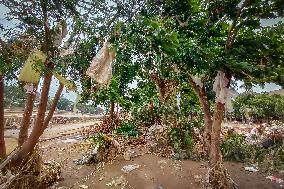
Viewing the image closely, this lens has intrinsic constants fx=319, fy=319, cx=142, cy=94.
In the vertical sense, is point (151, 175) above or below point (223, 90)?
below

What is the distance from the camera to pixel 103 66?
6.09 meters

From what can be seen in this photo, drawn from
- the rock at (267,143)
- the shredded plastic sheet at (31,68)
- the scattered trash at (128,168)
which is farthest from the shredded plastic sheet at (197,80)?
the rock at (267,143)

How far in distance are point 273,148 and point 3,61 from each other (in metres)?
9.79

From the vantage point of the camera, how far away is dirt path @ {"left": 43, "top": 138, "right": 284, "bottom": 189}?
8453mm

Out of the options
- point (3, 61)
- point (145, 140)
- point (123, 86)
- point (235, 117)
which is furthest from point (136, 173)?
point (235, 117)

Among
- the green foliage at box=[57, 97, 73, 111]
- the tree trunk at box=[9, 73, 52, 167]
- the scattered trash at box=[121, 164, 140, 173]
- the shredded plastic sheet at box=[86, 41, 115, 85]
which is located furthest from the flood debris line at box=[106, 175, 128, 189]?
the green foliage at box=[57, 97, 73, 111]

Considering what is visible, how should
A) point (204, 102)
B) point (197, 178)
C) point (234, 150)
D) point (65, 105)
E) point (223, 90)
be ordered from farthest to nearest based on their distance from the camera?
1. point (65, 105)
2. point (234, 150)
3. point (197, 178)
4. point (204, 102)
5. point (223, 90)

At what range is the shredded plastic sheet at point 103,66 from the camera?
6016mm

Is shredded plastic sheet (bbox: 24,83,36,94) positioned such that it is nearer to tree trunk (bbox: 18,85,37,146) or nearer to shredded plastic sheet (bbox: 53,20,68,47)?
tree trunk (bbox: 18,85,37,146)

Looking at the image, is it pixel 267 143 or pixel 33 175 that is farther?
pixel 267 143

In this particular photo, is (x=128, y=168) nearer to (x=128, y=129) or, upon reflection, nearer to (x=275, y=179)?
(x=128, y=129)

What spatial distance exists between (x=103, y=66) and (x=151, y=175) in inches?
162

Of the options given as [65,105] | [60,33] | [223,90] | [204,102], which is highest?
[60,33]

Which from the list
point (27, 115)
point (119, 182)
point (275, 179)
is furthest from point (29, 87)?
point (275, 179)
